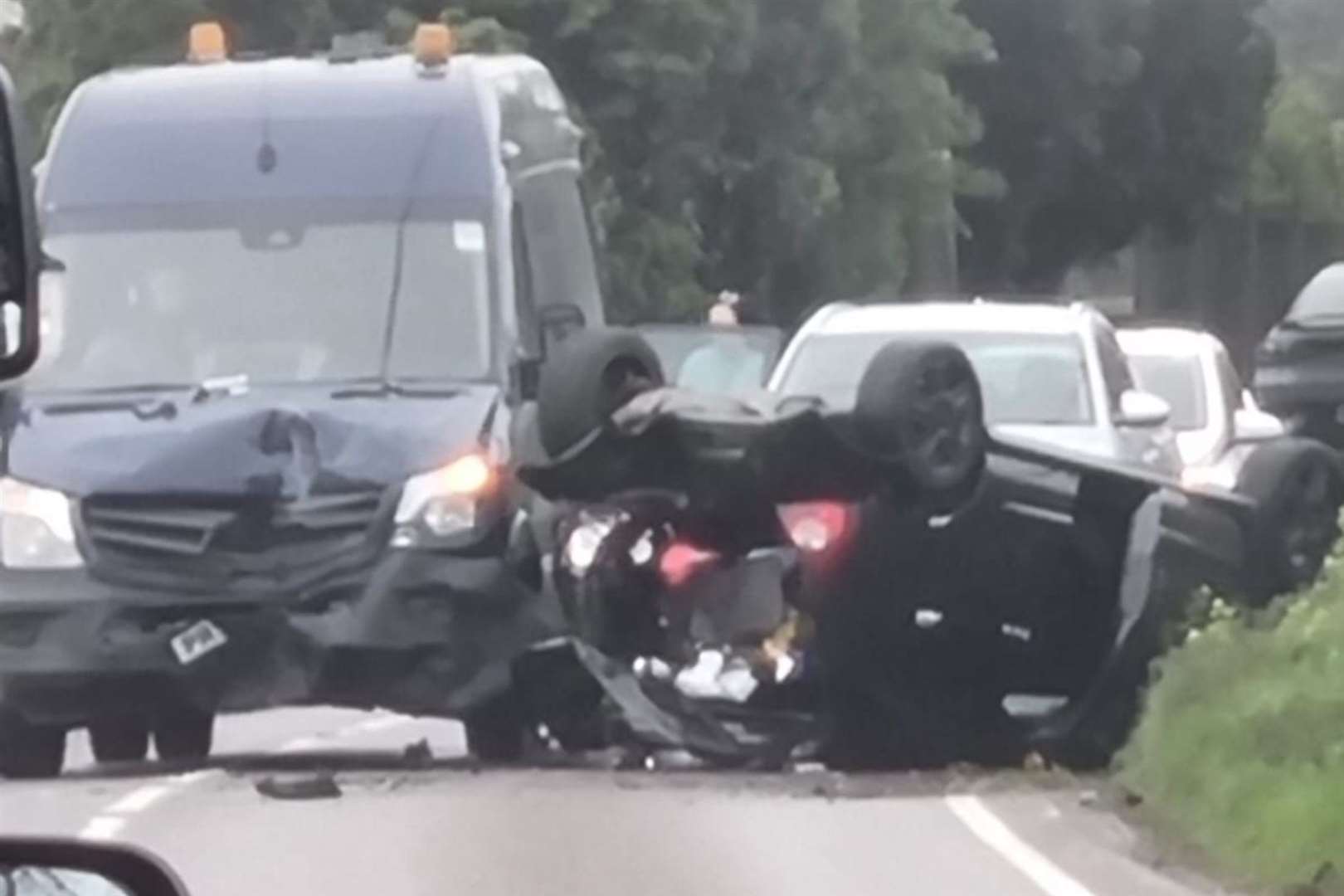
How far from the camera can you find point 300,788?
607 inches

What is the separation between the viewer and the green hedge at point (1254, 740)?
44.9 feet

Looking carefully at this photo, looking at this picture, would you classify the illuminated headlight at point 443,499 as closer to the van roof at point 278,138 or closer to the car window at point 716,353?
the van roof at point 278,138

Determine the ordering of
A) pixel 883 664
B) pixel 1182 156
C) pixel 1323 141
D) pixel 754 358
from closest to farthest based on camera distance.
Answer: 1. pixel 883 664
2. pixel 754 358
3. pixel 1182 156
4. pixel 1323 141

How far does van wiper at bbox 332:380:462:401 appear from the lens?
55.2ft

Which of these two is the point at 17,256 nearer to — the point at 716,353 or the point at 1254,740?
the point at 1254,740

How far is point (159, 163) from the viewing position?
17266 millimetres

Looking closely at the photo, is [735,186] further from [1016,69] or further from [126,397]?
[126,397]

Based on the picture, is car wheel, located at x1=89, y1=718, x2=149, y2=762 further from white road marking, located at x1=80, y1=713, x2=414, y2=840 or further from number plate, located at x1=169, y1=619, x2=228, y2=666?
number plate, located at x1=169, y1=619, x2=228, y2=666

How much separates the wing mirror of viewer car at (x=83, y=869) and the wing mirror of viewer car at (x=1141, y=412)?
13396mm

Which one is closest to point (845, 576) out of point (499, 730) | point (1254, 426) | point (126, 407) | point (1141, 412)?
point (499, 730)

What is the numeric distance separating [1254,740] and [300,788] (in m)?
3.28

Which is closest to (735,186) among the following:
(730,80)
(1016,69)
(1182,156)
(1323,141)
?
(730,80)

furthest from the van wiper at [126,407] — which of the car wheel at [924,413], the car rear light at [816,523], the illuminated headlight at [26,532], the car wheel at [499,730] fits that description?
the car wheel at [924,413]

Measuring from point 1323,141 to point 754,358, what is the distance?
180 feet
